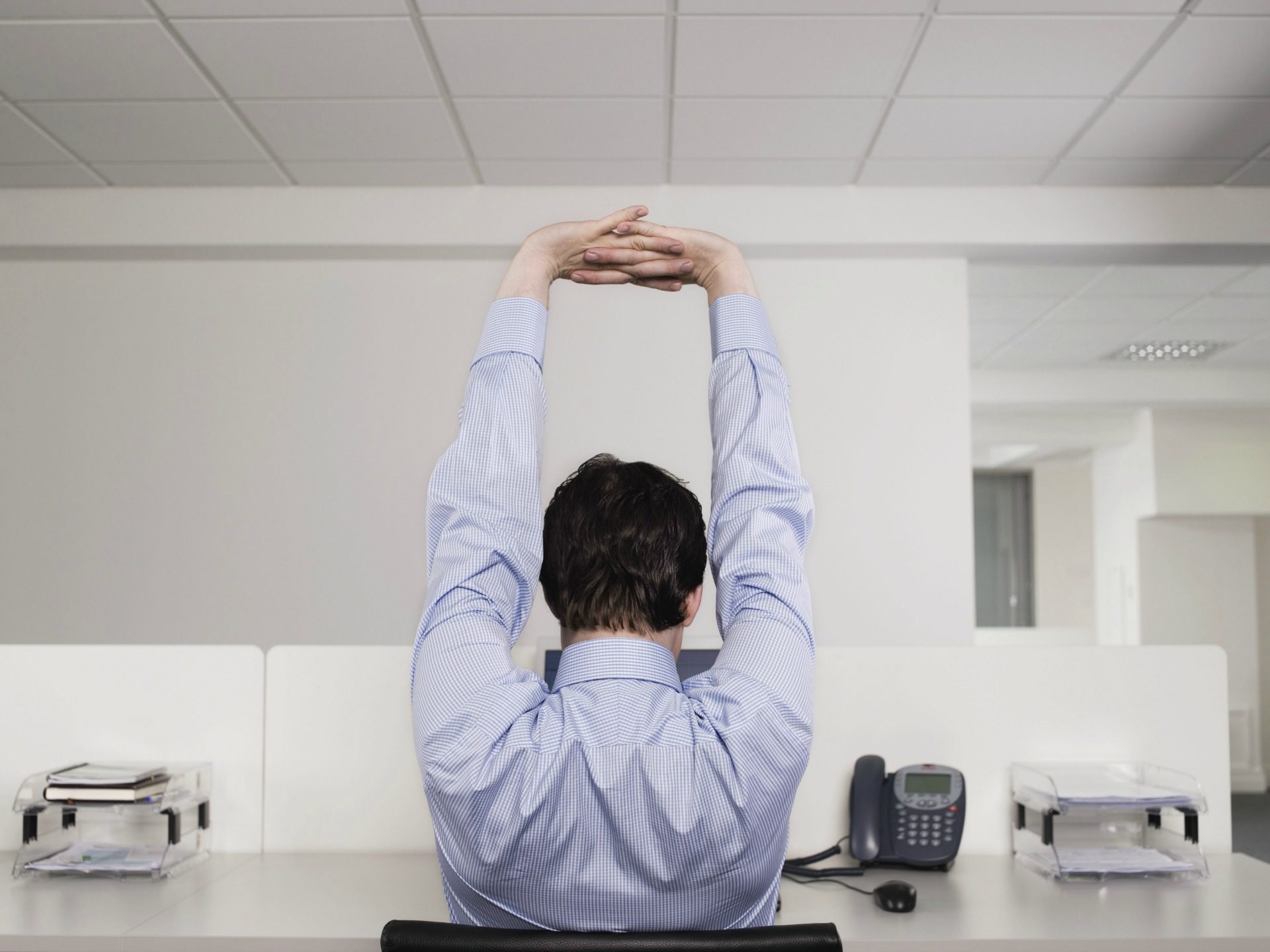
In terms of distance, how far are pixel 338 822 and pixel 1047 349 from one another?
5.62 meters

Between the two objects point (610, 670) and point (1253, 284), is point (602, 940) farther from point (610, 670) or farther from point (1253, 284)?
point (1253, 284)

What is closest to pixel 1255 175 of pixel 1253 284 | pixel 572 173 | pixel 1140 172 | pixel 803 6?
pixel 1140 172

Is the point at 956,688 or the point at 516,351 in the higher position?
the point at 516,351

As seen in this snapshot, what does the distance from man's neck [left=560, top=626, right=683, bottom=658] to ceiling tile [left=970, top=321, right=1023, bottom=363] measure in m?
5.17

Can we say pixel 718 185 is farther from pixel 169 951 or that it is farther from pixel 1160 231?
pixel 169 951

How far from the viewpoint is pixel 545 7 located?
2.80 metres

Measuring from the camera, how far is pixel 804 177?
3.85 m

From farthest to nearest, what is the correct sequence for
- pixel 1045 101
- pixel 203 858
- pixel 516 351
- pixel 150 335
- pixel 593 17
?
pixel 150 335 < pixel 1045 101 < pixel 593 17 < pixel 203 858 < pixel 516 351

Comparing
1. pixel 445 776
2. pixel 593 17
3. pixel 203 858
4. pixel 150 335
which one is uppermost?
pixel 593 17

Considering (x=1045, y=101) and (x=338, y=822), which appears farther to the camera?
(x=1045, y=101)

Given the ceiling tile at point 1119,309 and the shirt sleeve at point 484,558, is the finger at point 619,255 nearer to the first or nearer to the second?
the shirt sleeve at point 484,558

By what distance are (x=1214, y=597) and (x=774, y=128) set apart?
238 inches

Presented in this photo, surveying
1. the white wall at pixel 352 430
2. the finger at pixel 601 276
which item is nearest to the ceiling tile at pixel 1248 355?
the white wall at pixel 352 430

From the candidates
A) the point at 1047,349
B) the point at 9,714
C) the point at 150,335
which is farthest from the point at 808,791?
the point at 1047,349
